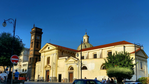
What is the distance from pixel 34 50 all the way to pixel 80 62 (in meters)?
22.9

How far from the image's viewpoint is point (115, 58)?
2916cm

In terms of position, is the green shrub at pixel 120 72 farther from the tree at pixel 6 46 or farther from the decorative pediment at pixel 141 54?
the tree at pixel 6 46

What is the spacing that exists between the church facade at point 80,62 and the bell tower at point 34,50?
2.45m

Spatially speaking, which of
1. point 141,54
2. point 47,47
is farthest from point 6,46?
point 141,54

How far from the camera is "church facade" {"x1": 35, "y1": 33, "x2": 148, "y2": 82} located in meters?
37.0

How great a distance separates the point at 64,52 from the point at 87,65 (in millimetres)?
12269

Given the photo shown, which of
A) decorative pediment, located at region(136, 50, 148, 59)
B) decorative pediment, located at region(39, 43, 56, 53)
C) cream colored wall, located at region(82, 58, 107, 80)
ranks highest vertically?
decorative pediment, located at region(39, 43, 56, 53)

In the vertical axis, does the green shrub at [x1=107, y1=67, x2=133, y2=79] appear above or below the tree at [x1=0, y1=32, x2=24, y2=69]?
below

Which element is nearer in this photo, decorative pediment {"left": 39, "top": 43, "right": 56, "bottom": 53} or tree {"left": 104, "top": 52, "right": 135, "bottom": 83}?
tree {"left": 104, "top": 52, "right": 135, "bottom": 83}

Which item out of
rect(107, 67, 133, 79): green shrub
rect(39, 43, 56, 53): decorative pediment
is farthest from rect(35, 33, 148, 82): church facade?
rect(107, 67, 133, 79): green shrub

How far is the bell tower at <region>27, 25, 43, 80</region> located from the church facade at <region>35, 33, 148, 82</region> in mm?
2448

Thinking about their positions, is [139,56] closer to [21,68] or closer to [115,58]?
[115,58]

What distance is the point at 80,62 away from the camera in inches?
1599

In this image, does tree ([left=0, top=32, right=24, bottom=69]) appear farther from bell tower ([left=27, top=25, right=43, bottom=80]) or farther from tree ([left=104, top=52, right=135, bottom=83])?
bell tower ([left=27, top=25, right=43, bottom=80])
